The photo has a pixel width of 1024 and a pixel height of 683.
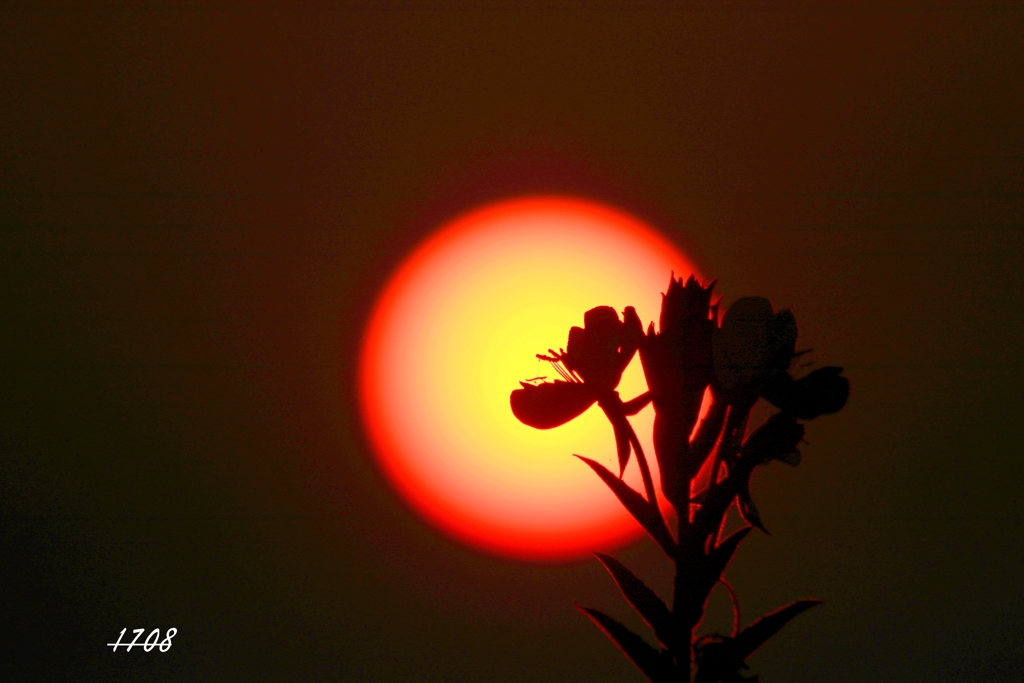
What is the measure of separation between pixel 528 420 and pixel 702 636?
1.96 ft

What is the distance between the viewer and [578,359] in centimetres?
155

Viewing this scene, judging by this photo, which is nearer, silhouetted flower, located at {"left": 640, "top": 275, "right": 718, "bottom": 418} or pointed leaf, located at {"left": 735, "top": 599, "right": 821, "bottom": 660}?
pointed leaf, located at {"left": 735, "top": 599, "right": 821, "bottom": 660}

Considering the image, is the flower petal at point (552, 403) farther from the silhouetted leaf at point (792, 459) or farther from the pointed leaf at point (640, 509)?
the silhouetted leaf at point (792, 459)

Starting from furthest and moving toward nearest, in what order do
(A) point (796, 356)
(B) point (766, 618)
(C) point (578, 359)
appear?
(C) point (578, 359), (A) point (796, 356), (B) point (766, 618)

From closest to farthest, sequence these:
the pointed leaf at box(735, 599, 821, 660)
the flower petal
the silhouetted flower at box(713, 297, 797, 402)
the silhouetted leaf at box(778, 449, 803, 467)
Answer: the pointed leaf at box(735, 599, 821, 660)
the silhouetted flower at box(713, 297, 797, 402)
the silhouetted leaf at box(778, 449, 803, 467)
the flower petal

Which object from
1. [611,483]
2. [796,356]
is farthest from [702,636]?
[796,356]

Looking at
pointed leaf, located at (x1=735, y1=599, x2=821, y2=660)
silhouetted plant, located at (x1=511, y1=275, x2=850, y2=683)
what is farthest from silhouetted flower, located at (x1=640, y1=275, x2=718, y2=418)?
pointed leaf, located at (x1=735, y1=599, x2=821, y2=660)

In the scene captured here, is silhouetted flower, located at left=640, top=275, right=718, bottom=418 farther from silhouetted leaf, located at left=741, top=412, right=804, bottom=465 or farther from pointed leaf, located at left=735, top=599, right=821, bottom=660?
pointed leaf, located at left=735, top=599, right=821, bottom=660

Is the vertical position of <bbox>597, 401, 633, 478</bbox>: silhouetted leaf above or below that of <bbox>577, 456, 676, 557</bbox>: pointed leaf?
above

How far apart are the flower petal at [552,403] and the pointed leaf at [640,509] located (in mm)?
291

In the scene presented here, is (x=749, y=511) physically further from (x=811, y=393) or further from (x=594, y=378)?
(x=594, y=378)

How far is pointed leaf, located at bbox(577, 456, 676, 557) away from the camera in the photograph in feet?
4.20

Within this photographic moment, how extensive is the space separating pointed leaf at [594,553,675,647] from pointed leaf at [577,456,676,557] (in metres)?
0.09

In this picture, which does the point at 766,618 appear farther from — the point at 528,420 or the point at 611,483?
the point at 528,420
